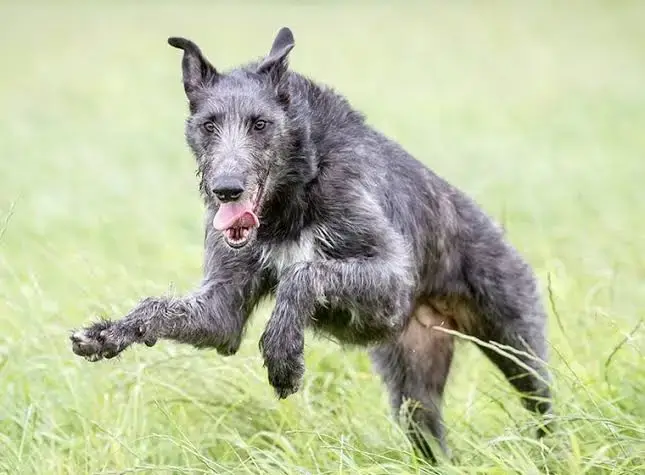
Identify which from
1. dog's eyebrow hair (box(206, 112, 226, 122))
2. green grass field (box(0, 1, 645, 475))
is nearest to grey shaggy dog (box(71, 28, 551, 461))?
dog's eyebrow hair (box(206, 112, 226, 122))

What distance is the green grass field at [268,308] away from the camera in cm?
565

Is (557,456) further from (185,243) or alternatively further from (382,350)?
(185,243)

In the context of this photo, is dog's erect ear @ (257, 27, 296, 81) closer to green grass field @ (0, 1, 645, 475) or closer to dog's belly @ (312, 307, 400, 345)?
dog's belly @ (312, 307, 400, 345)

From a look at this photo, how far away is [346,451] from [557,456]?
2.79 ft

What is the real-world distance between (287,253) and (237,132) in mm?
640

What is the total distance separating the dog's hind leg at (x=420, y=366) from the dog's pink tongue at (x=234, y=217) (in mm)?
1426

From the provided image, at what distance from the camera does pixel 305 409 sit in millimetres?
6223

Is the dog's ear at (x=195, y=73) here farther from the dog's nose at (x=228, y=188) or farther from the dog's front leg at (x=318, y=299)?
the dog's front leg at (x=318, y=299)

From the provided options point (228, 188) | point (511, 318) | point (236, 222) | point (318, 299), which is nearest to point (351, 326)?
point (318, 299)

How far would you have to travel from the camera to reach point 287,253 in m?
6.21

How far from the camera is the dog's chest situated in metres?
6.15

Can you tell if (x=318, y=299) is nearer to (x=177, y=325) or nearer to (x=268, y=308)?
(x=177, y=325)

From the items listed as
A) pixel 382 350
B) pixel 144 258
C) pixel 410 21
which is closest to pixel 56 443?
pixel 382 350

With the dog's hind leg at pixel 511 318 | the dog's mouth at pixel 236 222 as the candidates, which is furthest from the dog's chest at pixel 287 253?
the dog's hind leg at pixel 511 318
